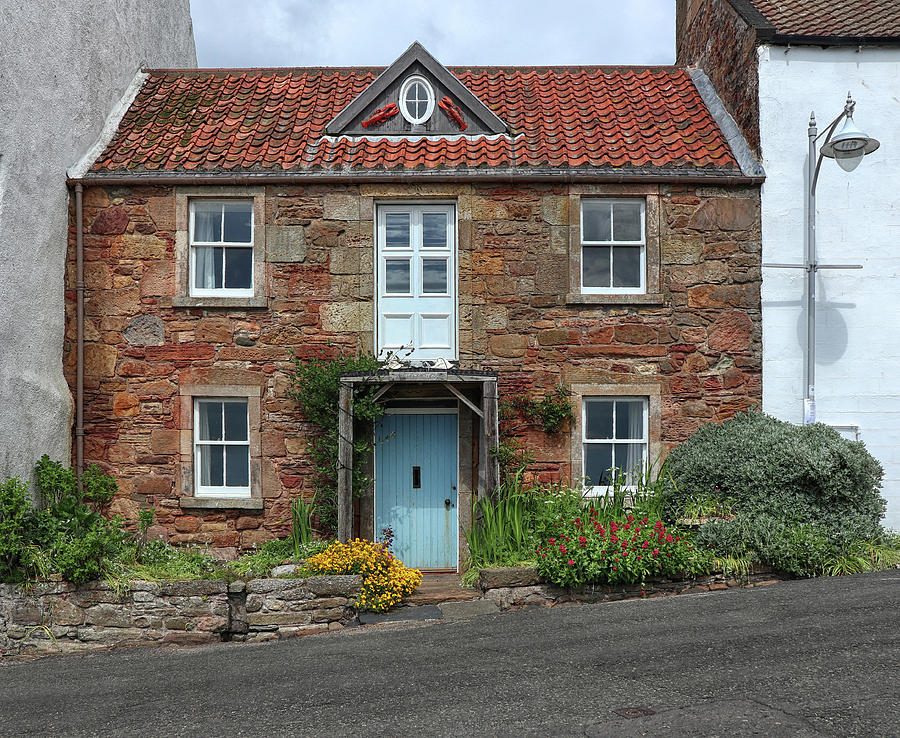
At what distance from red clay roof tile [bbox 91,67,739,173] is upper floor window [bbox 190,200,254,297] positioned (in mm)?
555

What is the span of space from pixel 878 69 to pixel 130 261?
1072 centimetres

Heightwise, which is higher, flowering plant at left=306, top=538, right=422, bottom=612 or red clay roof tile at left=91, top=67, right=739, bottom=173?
red clay roof tile at left=91, top=67, right=739, bottom=173

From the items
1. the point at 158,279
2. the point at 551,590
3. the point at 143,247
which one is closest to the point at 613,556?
the point at 551,590

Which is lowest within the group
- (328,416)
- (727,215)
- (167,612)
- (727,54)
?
(167,612)

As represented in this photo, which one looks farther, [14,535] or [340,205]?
[340,205]

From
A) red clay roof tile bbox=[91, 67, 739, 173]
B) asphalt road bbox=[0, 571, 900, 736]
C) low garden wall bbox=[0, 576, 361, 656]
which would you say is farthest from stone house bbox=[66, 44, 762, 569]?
asphalt road bbox=[0, 571, 900, 736]

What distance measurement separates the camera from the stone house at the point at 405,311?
34.5ft

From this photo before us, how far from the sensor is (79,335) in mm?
10469

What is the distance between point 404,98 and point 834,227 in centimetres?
636

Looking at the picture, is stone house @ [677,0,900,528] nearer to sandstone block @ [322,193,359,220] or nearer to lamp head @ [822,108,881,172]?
lamp head @ [822,108,881,172]

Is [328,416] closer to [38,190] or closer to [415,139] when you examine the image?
[415,139]

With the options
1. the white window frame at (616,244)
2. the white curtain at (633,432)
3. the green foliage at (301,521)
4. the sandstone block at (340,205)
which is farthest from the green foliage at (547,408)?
the sandstone block at (340,205)

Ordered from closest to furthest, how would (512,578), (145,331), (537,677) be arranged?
(537,677) → (512,578) → (145,331)

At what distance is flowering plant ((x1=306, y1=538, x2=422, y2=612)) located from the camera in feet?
28.8
